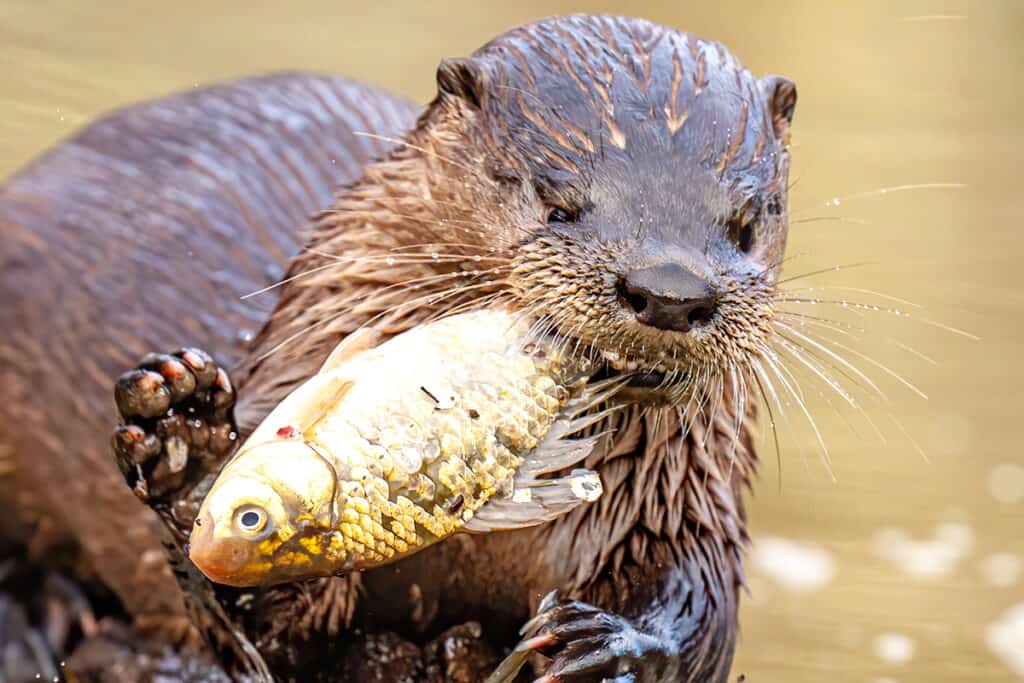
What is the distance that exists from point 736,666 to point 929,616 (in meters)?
0.55

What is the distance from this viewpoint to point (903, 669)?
3572 millimetres

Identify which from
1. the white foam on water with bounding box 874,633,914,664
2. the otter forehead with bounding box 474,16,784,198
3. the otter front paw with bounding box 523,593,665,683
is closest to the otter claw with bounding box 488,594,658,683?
the otter front paw with bounding box 523,593,665,683

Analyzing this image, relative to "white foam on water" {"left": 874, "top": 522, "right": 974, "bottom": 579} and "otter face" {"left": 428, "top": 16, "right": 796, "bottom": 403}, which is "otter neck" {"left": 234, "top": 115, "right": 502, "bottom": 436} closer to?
"otter face" {"left": 428, "top": 16, "right": 796, "bottom": 403}

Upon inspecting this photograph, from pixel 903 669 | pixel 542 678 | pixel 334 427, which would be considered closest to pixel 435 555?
pixel 542 678

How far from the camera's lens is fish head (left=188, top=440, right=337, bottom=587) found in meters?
1.94

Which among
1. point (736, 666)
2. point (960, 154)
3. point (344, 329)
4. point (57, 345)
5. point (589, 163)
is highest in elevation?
point (960, 154)

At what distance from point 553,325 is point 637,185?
217 mm

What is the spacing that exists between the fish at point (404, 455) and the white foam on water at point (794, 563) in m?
1.61

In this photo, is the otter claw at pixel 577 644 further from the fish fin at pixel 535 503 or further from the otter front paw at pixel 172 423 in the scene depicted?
the otter front paw at pixel 172 423

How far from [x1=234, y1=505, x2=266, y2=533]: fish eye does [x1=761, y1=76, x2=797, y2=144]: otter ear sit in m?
1.14

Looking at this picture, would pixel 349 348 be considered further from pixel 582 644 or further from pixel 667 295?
pixel 582 644

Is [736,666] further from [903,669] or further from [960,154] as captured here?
[960,154]

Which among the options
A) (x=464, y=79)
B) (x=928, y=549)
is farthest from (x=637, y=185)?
(x=928, y=549)

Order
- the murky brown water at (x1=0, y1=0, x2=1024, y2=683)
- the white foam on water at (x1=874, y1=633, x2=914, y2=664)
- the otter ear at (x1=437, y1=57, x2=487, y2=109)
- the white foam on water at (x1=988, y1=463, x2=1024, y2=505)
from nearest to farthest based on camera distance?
the otter ear at (x1=437, y1=57, x2=487, y2=109) → the white foam on water at (x1=874, y1=633, x2=914, y2=664) → the murky brown water at (x1=0, y1=0, x2=1024, y2=683) → the white foam on water at (x1=988, y1=463, x2=1024, y2=505)
